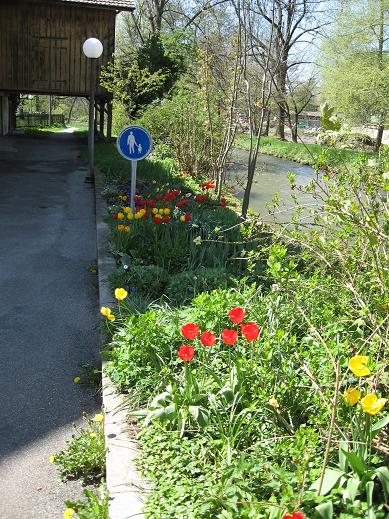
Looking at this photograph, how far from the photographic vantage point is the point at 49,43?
20.2m

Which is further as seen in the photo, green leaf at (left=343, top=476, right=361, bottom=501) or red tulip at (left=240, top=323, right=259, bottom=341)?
red tulip at (left=240, top=323, right=259, bottom=341)

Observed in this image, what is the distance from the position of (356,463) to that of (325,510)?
0.22 meters

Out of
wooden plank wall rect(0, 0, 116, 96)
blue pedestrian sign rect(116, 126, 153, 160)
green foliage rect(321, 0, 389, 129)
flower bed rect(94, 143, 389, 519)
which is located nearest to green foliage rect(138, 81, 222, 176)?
blue pedestrian sign rect(116, 126, 153, 160)

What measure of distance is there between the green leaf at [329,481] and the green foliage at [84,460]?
1.23 m

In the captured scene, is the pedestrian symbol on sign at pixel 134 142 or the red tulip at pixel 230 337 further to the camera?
the pedestrian symbol on sign at pixel 134 142

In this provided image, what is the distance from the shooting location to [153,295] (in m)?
4.89

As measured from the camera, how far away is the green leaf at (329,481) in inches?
80.9

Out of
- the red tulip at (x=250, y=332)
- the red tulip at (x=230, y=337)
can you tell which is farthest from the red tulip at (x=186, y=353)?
the red tulip at (x=250, y=332)

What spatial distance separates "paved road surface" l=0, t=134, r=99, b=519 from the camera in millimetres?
2898

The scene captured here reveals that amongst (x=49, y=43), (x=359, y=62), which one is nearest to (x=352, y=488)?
(x=49, y=43)

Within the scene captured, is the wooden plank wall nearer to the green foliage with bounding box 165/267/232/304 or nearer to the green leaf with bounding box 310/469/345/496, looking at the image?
the green foliage with bounding box 165/267/232/304

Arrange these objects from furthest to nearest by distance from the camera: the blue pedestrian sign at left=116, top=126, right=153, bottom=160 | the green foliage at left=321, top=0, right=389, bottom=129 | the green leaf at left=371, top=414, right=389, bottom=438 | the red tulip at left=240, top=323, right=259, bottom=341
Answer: the green foliage at left=321, top=0, right=389, bottom=129 < the blue pedestrian sign at left=116, top=126, right=153, bottom=160 < the red tulip at left=240, top=323, right=259, bottom=341 < the green leaf at left=371, top=414, right=389, bottom=438

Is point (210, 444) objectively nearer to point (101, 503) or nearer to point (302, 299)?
point (101, 503)

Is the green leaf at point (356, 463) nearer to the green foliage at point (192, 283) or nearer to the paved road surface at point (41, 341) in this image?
the paved road surface at point (41, 341)
